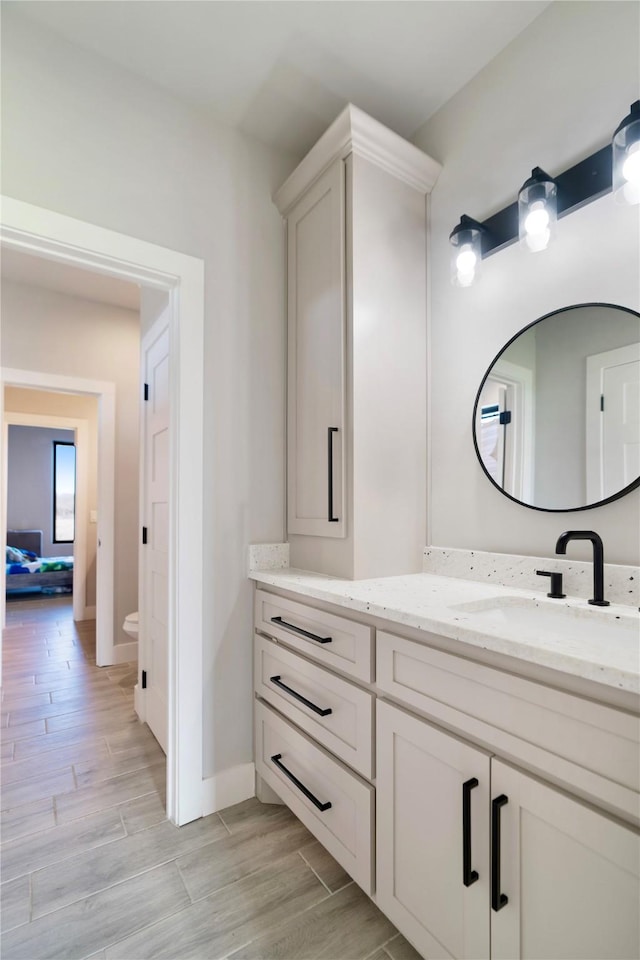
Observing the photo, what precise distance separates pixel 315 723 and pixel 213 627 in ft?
A: 1.88

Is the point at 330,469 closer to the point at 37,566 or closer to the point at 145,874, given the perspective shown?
the point at 145,874

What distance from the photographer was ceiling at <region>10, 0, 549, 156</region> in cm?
153

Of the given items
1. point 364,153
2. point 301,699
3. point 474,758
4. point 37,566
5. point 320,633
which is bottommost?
point 37,566

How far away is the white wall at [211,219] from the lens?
5.08 feet

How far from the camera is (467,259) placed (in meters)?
1.67

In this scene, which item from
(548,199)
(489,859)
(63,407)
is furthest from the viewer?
(63,407)

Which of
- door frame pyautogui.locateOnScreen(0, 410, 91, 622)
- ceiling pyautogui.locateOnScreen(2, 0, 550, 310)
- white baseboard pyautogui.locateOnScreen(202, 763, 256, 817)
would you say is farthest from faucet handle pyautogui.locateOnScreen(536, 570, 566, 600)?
door frame pyautogui.locateOnScreen(0, 410, 91, 622)

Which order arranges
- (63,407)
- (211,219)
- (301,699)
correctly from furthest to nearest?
(63,407) → (211,219) → (301,699)

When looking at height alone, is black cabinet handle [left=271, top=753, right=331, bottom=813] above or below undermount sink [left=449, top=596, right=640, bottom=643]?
below

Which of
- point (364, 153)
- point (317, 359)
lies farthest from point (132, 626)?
point (364, 153)

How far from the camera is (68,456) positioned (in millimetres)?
7984

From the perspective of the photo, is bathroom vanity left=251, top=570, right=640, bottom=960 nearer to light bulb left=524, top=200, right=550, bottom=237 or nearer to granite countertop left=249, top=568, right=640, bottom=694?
granite countertop left=249, top=568, right=640, bottom=694

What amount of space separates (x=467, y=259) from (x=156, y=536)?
6.25 ft

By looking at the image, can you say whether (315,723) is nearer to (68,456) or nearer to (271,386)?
(271,386)
